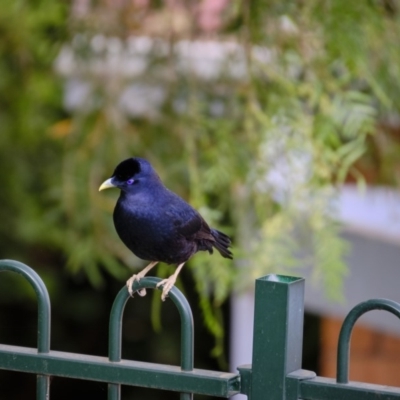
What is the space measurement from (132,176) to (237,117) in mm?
996

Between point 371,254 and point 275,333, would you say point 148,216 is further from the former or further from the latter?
point 371,254

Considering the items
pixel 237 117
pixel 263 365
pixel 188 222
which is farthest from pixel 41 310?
pixel 237 117

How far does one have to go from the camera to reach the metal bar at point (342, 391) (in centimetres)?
182

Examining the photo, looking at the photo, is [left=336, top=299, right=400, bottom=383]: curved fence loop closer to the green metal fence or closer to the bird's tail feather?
the green metal fence

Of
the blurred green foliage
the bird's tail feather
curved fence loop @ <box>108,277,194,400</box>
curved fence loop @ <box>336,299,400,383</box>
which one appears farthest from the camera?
the blurred green foliage

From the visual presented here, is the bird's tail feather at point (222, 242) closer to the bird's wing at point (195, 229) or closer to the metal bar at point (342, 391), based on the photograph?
the bird's wing at point (195, 229)

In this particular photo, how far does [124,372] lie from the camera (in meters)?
1.98

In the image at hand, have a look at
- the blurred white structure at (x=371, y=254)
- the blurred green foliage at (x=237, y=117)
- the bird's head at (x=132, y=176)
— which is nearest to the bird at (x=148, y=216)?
the bird's head at (x=132, y=176)

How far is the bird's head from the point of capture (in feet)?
8.64

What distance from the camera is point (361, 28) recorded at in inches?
126

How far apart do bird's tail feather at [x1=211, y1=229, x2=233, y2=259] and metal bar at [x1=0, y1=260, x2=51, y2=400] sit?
95cm

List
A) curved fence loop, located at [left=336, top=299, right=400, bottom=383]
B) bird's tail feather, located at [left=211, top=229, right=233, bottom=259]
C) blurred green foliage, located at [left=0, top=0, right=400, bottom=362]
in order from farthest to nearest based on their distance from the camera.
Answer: blurred green foliage, located at [left=0, top=0, right=400, bottom=362], bird's tail feather, located at [left=211, top=229, right=233, bottom=259], curved fence loop, located at [left=336, top=299, right=400, bottom=383]

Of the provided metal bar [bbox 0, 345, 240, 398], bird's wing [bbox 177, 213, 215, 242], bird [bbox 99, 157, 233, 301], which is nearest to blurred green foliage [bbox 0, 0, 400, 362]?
bird's wing [bbox 177, 213, 215, 242]

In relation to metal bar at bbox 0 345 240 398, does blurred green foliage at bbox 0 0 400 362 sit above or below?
above
